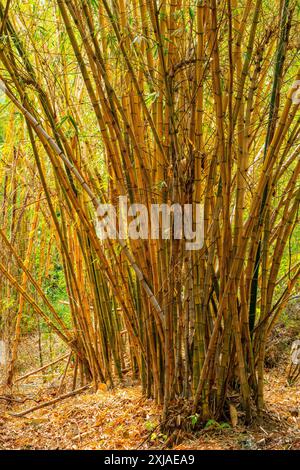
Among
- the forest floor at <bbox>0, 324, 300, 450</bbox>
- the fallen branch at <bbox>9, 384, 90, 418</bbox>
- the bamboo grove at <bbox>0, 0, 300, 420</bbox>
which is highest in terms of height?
the bamboo grove at <bbox>0, 0, 300, 420</bbox>

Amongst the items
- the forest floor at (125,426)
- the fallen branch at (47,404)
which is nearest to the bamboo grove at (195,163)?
the forest floor at (125,426)

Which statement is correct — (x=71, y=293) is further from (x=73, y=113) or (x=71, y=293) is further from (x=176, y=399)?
(x=176, y=399)

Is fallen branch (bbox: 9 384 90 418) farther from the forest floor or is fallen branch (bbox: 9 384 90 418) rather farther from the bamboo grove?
the bamboo grove

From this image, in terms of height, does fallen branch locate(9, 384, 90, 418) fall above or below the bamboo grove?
below

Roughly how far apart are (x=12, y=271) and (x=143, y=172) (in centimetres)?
203

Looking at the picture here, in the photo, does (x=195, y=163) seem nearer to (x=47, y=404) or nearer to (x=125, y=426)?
(x=125, y=426)

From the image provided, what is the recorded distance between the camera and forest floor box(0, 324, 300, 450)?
77.7 inches

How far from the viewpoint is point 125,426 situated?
233 centimetres

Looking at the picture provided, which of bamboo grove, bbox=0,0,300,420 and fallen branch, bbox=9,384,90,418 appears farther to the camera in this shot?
fallen branch, bbox=9,384,90,418

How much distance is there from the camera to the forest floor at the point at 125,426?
1975 millimetres

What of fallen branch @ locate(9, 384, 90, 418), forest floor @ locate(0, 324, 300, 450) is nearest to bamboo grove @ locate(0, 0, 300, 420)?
forest floor @ locate(0, 324, 300, 450)

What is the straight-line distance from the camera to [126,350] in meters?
3.73

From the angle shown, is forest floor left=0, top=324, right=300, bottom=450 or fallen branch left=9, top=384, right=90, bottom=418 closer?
forest floor left=0, top=324, right=300, bottom=450
